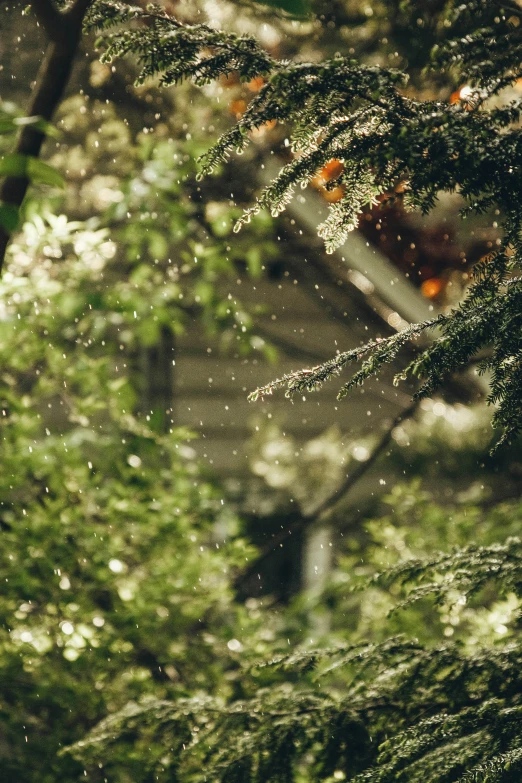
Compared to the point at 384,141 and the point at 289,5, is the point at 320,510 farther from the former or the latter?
the point at 289,5

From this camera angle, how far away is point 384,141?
114cm

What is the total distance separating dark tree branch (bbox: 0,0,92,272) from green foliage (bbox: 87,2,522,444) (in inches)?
3.4

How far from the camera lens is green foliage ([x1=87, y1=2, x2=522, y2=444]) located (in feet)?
3.65

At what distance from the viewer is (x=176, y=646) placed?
8.98 ft

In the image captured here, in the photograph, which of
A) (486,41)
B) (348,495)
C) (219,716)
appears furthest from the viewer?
(348,495)

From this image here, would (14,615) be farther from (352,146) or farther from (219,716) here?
(352,146)

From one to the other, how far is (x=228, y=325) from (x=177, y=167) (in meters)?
0.72

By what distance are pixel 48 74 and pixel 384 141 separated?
666 millimetres

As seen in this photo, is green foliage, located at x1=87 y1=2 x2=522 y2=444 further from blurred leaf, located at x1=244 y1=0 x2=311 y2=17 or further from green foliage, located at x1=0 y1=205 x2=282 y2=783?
green foliage, located at x1=0 y1=205 x2=282 y2=783

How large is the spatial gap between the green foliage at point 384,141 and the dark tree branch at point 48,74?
9 centimetres

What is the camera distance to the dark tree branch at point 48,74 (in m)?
1.29

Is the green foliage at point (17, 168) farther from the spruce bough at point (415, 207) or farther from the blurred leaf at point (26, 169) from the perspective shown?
the spruce bough at point (415, 207)

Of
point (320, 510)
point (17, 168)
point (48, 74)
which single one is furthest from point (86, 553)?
point (17, 168)

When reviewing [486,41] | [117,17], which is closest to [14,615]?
→ [117,17]
